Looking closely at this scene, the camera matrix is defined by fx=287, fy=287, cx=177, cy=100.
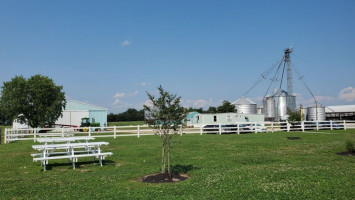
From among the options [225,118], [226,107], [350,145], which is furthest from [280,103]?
[350,145]

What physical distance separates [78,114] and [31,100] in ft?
33.3

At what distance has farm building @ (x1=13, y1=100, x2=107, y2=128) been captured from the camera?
1716 inches

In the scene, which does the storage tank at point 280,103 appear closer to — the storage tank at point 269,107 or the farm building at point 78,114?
the storage tank at point 269,107

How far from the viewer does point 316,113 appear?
55.7 metres

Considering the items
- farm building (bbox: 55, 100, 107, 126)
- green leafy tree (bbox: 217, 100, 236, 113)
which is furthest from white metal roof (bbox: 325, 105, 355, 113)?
A: farm building (bbox: 55, 100, 107, 126)

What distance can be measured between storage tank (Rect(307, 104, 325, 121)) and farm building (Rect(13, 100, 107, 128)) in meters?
40.5

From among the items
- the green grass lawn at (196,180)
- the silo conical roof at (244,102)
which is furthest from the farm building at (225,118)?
the green grass lawn at (196,180)

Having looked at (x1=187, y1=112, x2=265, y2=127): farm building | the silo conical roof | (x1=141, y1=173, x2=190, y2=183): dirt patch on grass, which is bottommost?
(x1=141, y1=173, x2=190, y2=183): dirt patch on grass

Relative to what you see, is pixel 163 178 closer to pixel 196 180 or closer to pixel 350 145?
pixel 196 180

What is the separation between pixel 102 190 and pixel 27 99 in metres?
31.9

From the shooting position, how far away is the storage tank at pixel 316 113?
56938 mm

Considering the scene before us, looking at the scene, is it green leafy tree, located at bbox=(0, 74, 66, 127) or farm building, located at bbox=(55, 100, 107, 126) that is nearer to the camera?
green leafy tree, located at bbox=(0, 74, 66, 127)

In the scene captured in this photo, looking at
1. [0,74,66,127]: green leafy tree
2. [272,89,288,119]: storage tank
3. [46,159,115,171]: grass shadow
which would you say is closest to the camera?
[46,159,115,171]: grass shadow

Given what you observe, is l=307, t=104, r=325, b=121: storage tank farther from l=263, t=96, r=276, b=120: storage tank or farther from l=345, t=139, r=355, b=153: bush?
l=345, t=139, r=355, b=153: bush
